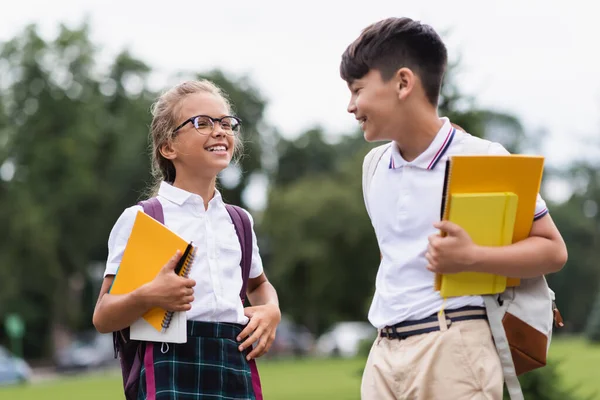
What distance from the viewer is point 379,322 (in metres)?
2.85

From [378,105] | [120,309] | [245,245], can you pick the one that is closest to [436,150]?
[378,105]

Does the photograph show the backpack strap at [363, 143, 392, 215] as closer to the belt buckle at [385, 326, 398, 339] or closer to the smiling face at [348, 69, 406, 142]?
the smiling face at [348, 69, 406, 142]

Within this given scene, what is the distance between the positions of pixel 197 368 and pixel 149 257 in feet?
1.39

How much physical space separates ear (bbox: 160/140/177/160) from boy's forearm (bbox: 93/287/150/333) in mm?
582

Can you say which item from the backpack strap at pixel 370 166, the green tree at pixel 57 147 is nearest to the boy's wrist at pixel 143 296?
the backpack strap at pixel 370 166

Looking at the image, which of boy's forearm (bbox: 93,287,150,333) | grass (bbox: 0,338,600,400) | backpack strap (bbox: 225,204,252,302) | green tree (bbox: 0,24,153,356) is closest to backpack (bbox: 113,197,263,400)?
backpack strap (bbox: 225,204,252,302)

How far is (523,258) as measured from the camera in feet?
8.54

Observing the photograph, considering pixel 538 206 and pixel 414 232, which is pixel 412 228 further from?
pixel 538 206

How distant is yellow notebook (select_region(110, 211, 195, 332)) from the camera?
3.04 m

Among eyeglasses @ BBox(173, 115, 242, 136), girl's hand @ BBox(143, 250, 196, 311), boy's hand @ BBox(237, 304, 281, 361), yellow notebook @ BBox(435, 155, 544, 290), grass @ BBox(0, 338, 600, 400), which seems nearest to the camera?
yellow notebook @ BBox(435, 155, 544, 290)

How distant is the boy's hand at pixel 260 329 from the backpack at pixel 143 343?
0.06m

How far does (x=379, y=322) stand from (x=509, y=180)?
610 mm

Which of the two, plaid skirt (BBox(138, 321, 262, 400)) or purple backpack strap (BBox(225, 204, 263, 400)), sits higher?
purple backpack strap (BBox(225, 204, 263, 400))

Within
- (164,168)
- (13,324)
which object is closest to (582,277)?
(13,324)
